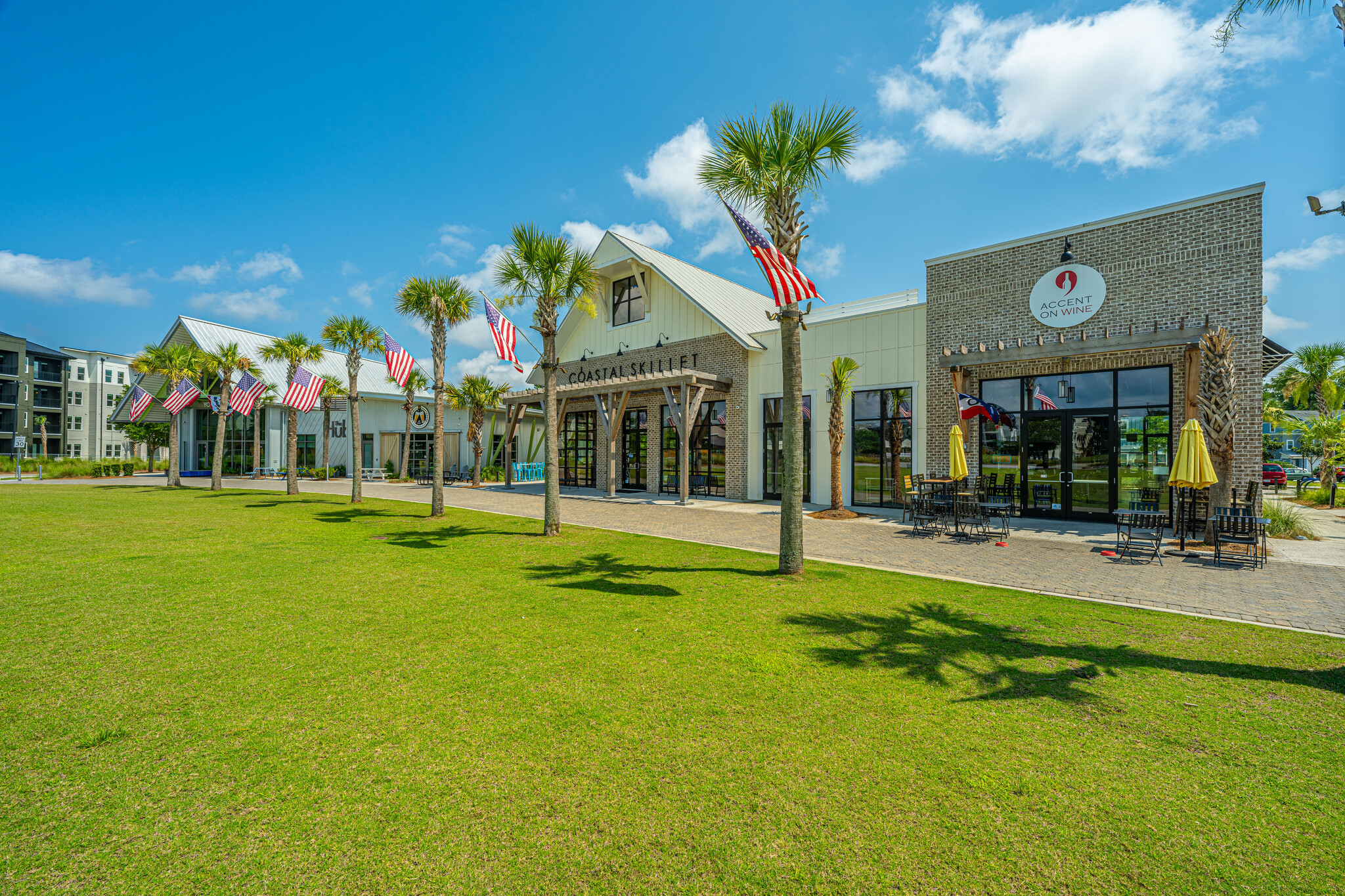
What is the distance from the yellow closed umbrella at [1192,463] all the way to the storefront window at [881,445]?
265 inches

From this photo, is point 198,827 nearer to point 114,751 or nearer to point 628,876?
point 114,751

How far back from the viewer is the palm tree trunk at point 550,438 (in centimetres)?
1139

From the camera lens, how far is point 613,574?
7.98 metres

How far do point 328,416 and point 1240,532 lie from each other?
38600 millimetres

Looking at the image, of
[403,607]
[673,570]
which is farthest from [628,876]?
[673,570]

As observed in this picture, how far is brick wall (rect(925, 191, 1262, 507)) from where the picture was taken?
37.1 feet

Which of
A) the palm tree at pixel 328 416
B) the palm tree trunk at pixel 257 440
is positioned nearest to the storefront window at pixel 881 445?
the palm tree at pixel 328 416

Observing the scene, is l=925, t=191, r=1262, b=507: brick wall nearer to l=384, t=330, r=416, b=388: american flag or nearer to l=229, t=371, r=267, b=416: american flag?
l=384, t=330, r=416, b=388: american flag

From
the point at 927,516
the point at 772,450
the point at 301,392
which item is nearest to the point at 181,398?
the point at 301,392

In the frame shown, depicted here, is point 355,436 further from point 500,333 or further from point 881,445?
point 881,445

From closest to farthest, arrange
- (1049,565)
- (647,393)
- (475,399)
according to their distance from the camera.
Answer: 1. (1049,565)
2. (647,393)
3. (475,399)

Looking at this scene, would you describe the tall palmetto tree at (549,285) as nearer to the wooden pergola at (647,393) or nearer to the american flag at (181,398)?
the wooden pergola at (647,393)

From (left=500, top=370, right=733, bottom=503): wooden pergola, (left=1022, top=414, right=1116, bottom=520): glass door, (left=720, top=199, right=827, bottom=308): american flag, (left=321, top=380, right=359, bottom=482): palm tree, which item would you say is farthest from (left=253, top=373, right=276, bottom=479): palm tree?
(left=1022, top=414, right=1116, bottom=520): glass door

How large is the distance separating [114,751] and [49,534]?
36.5 ft
